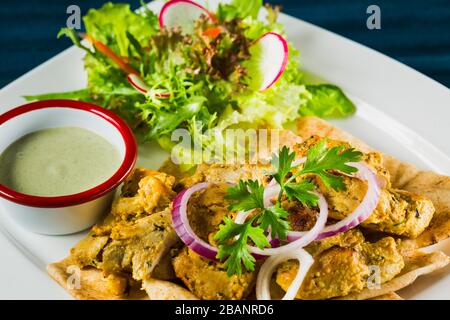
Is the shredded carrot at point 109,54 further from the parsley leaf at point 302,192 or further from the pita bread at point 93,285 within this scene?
the parsley leaf at point 302,192

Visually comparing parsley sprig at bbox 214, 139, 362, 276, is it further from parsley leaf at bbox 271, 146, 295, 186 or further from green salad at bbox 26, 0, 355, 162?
green salad at bbox 26, 0, 355, 162

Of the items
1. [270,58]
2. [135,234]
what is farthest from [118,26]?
[135,234]

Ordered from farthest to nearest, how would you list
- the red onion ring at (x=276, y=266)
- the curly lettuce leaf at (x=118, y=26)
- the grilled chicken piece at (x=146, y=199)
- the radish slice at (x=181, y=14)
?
the curly lettuce leaf at (x=118, y=26), the radish slice at (x=181, y=14), the grilled chicken piece at (x=146, y=199), the red onion ring at (x=276, y=266)

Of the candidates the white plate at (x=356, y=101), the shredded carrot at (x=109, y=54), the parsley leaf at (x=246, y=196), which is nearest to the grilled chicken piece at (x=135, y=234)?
the white plate at (x=356, y=101)

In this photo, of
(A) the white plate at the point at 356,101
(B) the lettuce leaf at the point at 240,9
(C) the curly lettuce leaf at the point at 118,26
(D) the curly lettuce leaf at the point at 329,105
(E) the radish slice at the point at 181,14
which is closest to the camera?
(A) the white plate at the point at 356,101

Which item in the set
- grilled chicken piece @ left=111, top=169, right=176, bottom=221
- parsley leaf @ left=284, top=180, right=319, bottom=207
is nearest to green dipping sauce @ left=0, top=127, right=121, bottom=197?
grilled chicken piece @ left=111, top=169, right=176, bottom=221

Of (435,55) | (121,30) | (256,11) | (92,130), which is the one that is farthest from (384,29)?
(92,130)

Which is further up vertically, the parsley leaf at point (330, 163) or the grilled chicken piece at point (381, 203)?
the parsley leaf at point (330, 163)
